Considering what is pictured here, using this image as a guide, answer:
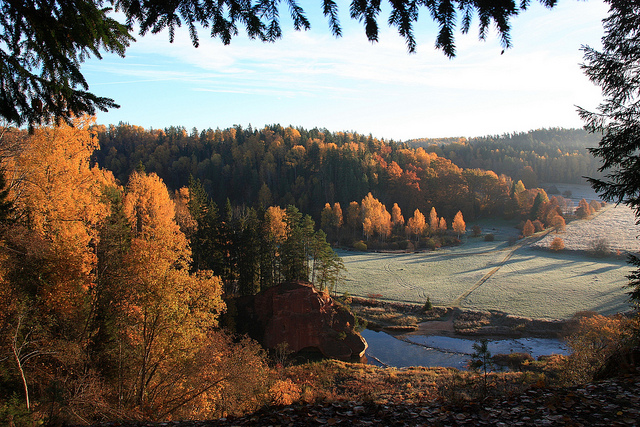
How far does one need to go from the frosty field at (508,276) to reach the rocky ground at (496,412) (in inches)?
1487

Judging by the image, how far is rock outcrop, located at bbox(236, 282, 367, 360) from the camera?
3138 centimetres

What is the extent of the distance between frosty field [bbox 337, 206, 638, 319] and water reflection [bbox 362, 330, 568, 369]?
20.4 ft

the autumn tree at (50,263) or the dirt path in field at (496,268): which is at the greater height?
the autumn tree at (50,263)

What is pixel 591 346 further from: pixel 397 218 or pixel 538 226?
pixel 538 226

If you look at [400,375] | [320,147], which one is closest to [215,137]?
[320,147]

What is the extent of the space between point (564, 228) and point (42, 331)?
9509 cm

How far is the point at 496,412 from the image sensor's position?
602 cm

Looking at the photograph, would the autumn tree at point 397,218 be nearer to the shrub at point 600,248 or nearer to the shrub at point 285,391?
the shrub at point 600,248

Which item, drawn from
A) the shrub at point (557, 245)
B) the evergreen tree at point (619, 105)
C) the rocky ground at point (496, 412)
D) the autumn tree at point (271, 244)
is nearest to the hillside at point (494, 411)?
→ the rocky ground at point (496, 412)

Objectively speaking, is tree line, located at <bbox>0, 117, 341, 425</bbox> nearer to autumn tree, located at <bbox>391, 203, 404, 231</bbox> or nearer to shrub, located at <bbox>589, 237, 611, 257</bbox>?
shrub, located at <bbox>589, 237, 611, 257</bbox>

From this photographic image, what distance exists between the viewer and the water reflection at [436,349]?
1201 inches

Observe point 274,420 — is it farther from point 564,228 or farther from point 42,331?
point 564,228

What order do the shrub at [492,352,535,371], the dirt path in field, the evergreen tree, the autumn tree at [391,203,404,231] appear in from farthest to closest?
1. the autumn tree at [391,203,404,231]
2. the dirt path in field
3. the shrub at [492,352,535,371]
4. the evergreen tree

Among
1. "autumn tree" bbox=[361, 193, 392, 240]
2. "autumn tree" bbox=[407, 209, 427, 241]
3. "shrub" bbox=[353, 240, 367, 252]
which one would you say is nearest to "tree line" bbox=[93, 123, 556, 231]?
"autumn tree" bbox=[361, 193, 392, 240]
